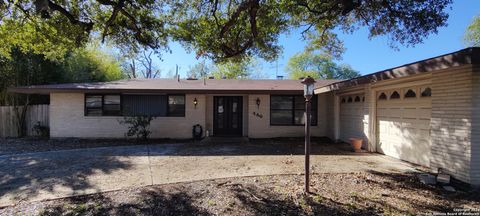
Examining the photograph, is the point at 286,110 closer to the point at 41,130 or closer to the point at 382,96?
the point at 382,96

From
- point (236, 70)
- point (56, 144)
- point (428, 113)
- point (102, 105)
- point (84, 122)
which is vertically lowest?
point (56, 144)

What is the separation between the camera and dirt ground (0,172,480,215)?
14.1 feet

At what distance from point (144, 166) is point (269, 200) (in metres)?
3.80

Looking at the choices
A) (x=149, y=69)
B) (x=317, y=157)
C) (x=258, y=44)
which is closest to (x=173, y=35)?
(x=258, y=44)

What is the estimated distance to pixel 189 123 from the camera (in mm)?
12594

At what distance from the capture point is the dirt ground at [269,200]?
14.1ft

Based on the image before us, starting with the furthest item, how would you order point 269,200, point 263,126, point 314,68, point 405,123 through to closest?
point 314,68 → point 263,126 → point 405,123 → point 269,200

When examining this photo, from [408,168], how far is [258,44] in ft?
21.8

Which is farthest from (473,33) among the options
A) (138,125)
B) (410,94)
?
(138,125)

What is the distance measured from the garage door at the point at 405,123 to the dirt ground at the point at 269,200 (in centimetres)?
167

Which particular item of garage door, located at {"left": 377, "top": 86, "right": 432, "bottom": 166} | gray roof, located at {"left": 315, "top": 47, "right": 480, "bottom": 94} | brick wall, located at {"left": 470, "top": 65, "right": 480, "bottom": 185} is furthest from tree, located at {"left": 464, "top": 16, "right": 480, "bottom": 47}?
brick wall, located at {"left": 470, "top": 65, "right": 480, "bottom": 185}

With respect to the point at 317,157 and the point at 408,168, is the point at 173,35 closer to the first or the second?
the point at 317,157

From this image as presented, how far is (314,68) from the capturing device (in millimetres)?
54281

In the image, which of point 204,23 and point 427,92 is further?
point 204,23
